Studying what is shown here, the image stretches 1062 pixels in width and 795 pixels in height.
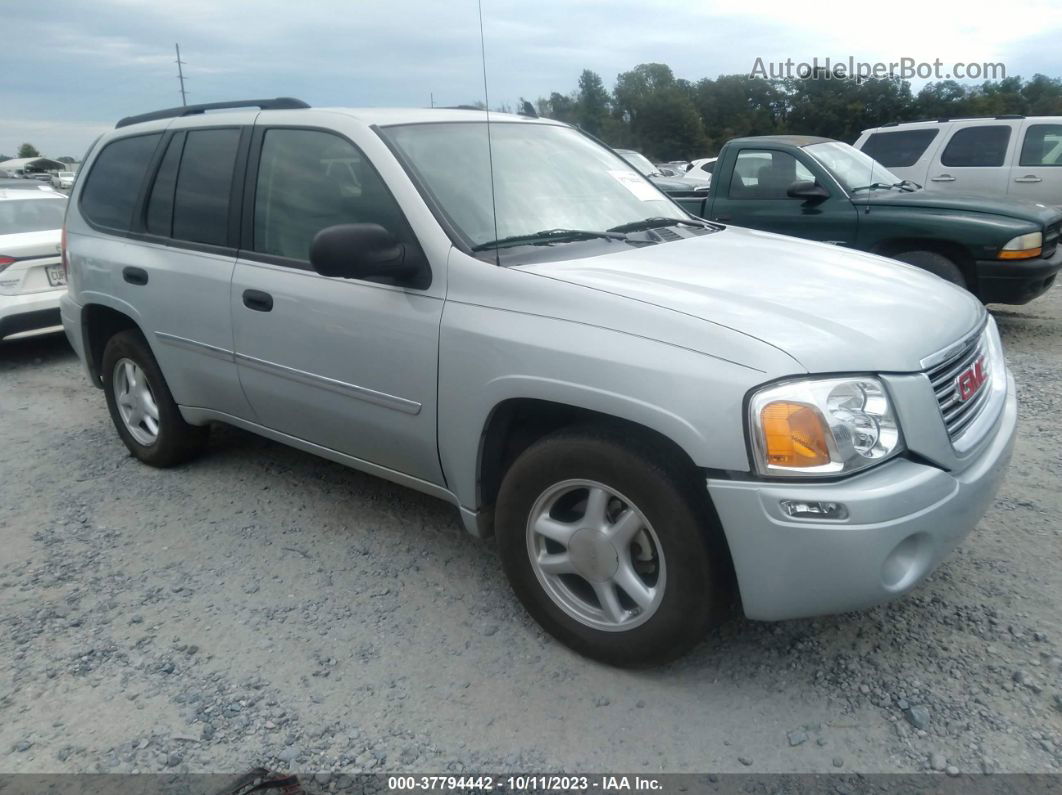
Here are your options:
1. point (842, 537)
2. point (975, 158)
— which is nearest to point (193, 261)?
point (842, 537)

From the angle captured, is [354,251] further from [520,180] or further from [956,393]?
[956,393]

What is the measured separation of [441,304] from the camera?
2934mm

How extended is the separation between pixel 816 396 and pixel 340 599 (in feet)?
6.37

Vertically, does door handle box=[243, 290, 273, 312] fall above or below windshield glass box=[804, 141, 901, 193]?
below

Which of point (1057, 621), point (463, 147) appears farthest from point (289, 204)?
point (1057, 621)

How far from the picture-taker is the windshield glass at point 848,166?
738 centimetres

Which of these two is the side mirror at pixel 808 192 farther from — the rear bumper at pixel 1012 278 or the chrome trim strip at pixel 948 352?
the chrome trim strip at pixel 948 352

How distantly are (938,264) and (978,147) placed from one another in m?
4.64

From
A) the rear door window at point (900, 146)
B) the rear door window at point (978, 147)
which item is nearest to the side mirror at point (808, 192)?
the rear door window at point (900, 146)

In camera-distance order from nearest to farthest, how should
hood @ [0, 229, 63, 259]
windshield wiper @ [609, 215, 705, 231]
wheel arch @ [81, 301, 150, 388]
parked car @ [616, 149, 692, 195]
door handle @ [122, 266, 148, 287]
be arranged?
1. windshield wiper @ [609, 215, 705, 231]
2. door handle @ [122, 266, 148, 287]
3. wheel arch @ [81, 301, 150, 388]
4. hood @ [0, 229, 63, 259]
5. parked car @ [616, 149, 692, 195]

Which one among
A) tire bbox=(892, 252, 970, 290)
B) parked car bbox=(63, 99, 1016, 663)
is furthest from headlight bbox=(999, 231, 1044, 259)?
parked car bbox=(63, 99, 1016, 663)

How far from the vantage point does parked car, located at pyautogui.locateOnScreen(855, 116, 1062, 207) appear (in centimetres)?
1016

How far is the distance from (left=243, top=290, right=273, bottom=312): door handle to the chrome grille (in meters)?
2.44

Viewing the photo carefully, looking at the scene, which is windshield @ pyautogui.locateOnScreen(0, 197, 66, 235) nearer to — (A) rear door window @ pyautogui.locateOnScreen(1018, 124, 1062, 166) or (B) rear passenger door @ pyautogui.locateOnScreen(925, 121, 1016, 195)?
(B) rear passenger door @ pyautogui.locateOnScreen(925, 121, 1016, 195)
